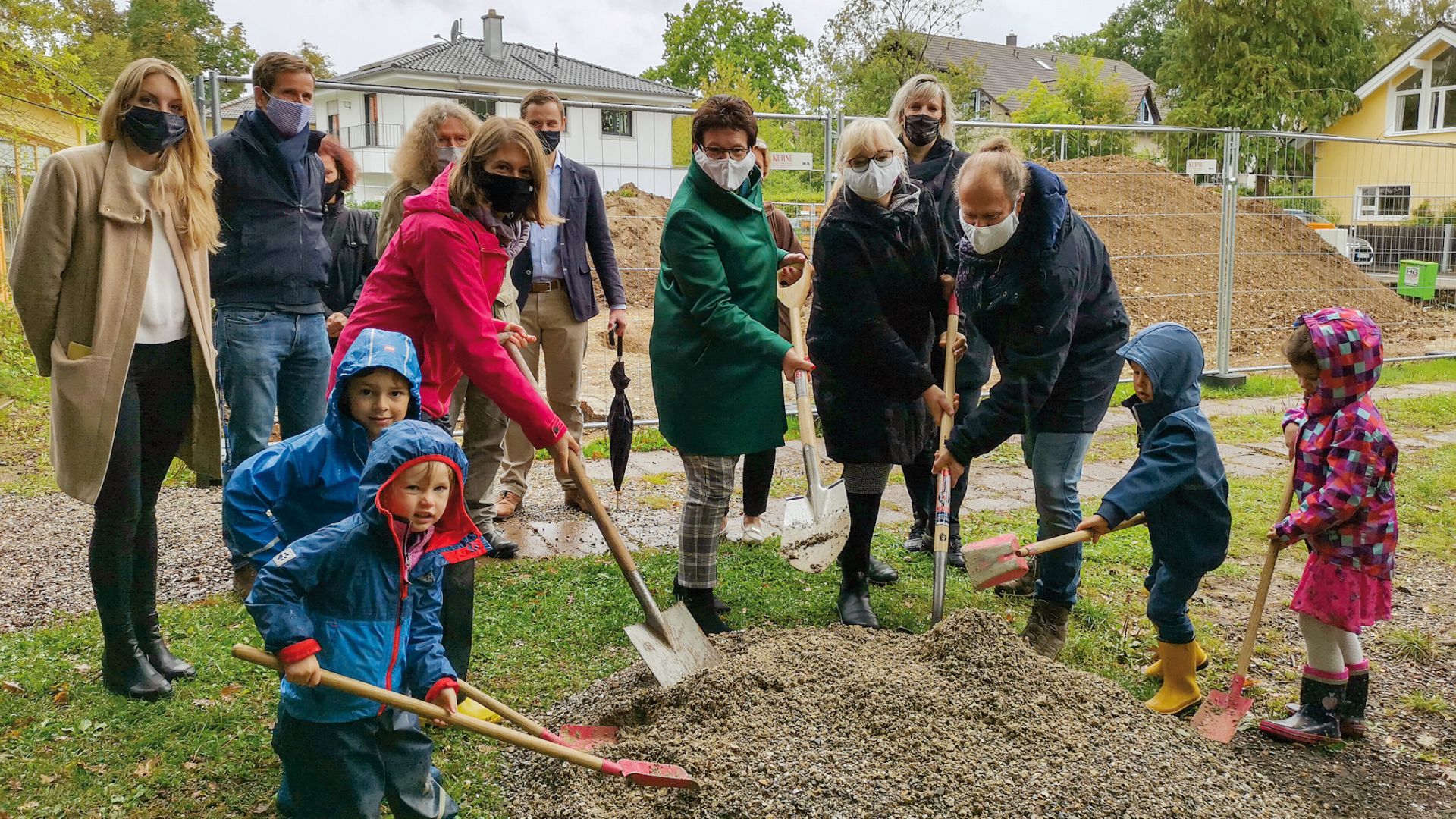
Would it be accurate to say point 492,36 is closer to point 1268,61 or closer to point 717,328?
point 1268,61

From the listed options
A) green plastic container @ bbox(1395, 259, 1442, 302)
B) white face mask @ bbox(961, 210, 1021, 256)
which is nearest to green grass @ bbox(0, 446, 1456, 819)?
white face mask @ bbox(961, 210, 1021, 256)

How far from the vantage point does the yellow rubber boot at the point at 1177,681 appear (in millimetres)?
3555

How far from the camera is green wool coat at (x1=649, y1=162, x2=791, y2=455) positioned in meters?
3.91

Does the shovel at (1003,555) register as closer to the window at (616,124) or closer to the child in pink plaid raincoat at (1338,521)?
the child in pink plaid raincoat at (1338,521)

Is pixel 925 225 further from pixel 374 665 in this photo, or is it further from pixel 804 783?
pixel 374 665

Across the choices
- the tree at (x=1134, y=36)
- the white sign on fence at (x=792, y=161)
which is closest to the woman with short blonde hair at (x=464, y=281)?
the white sign on fence at (x=792, y=161)

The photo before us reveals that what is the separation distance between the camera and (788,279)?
476 cm

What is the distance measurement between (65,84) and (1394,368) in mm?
14012

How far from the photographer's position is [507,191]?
332cm

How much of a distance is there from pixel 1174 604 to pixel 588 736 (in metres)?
1.92

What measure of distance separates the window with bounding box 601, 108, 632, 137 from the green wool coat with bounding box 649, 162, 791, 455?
3685 mm

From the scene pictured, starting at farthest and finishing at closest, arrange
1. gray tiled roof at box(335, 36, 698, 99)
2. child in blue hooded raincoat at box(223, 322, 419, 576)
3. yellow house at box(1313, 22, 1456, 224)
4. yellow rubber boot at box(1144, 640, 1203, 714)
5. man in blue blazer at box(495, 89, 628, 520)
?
1. gray tiled roof at box(335, 36, 698, 99)
2. yellow house at box(1313, 22, 1456, 224)
3. man in blue blazer at box(495, 89, 628, 520)
4. yellow rubber boot at box(1144, 640, 1203, 714)
5. child in blue hooded raincoat at box(223, 322, 419, 576)

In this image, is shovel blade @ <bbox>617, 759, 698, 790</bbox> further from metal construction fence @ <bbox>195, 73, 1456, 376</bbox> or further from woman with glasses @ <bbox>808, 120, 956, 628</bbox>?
metal construction fence @ <bbox>195, 73, 1456, 376</bbox>

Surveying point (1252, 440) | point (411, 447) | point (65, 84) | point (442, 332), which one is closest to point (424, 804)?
point (411, 447)
